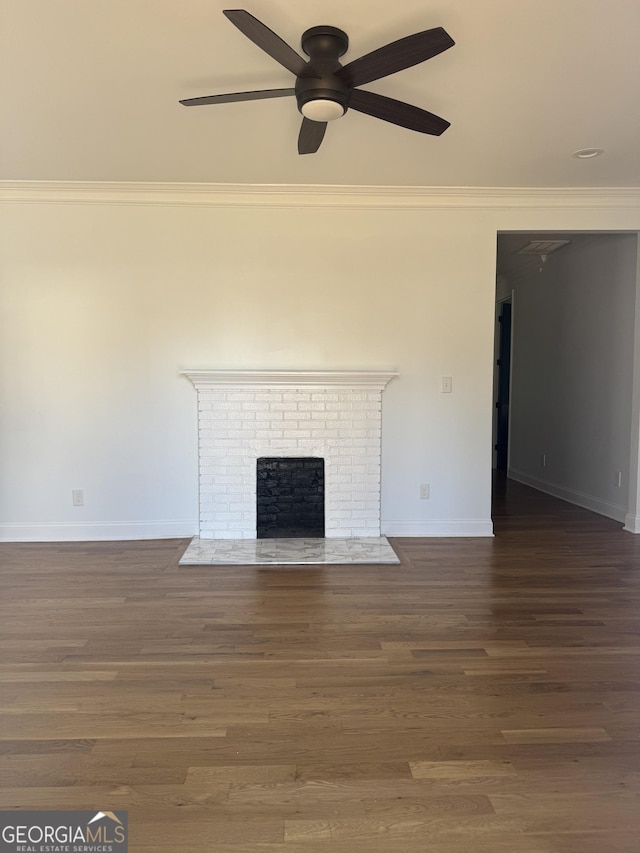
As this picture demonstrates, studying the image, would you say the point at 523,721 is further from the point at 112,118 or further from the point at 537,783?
the point at 112,118

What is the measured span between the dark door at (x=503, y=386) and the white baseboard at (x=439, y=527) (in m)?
3.33

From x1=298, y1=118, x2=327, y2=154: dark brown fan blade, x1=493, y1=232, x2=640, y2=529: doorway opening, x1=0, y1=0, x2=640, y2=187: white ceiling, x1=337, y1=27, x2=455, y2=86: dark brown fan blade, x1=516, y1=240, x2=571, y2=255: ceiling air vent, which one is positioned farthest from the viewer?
x1=516, y1=240, x2=571, y2=255: ceiling air vent

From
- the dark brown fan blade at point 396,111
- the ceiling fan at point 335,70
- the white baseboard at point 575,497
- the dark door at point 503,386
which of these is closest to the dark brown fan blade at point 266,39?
the ceiling fan at point 335,70

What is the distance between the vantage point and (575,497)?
203 inches

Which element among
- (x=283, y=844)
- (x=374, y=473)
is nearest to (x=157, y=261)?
(x=374, y=473)

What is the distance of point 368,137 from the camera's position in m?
2.99

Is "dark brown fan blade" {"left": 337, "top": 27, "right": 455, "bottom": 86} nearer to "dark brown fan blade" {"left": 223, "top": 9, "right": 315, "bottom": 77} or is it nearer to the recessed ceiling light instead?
"dark brown fan blade" {"left": 223, "top": 9, "right": 315, "bottom": 77}

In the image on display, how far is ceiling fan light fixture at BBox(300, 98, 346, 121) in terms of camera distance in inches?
83.3

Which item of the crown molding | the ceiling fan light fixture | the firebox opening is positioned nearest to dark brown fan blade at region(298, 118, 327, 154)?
the ceiling fan light fixture

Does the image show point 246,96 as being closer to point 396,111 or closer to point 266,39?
point 266,39

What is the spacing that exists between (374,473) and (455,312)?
1.43 meters

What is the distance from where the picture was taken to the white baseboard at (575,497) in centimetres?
451

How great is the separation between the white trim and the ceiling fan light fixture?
1.88 metres

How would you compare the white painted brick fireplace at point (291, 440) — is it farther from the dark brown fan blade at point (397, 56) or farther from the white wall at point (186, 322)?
the dark brown fan blade at point (397, 56)
